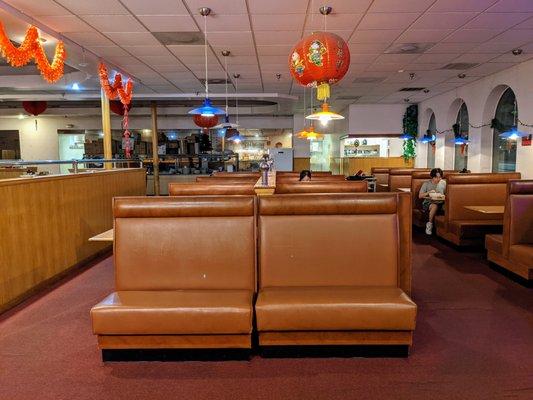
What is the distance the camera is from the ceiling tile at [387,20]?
5.74 metres

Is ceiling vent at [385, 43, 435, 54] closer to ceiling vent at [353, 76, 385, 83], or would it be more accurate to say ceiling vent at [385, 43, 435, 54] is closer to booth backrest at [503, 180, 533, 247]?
ceiling vent at [353, 76, 385, 83]

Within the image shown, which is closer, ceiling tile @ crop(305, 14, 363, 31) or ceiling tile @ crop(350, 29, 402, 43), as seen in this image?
ceiling tile @ crop(305, 14, 363, 31)

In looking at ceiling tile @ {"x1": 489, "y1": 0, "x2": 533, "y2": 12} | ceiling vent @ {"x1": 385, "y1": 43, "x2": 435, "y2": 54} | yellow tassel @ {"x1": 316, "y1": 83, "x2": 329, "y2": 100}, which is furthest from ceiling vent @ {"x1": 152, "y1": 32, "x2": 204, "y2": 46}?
ceiling tile @ {"x1": 489, "y1": 0, "x2": 533, "y2": 12}

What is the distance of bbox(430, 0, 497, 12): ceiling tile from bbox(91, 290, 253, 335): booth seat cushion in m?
4.61

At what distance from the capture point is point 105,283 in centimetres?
471

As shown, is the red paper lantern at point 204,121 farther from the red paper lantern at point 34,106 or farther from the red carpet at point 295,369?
the red carpet at point 295,369

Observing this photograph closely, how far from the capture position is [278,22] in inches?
236

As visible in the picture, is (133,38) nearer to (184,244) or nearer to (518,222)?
(184,244)

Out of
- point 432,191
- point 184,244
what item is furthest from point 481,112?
point 184,244

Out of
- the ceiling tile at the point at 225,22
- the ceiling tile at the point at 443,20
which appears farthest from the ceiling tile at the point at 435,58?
the ceiling tile at the point at 225,22

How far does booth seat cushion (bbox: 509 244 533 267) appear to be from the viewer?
4.23 metres

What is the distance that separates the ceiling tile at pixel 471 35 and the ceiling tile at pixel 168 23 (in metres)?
3.95

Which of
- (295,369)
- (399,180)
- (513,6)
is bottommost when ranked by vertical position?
(295,369)

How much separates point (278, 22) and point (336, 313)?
4595mm
